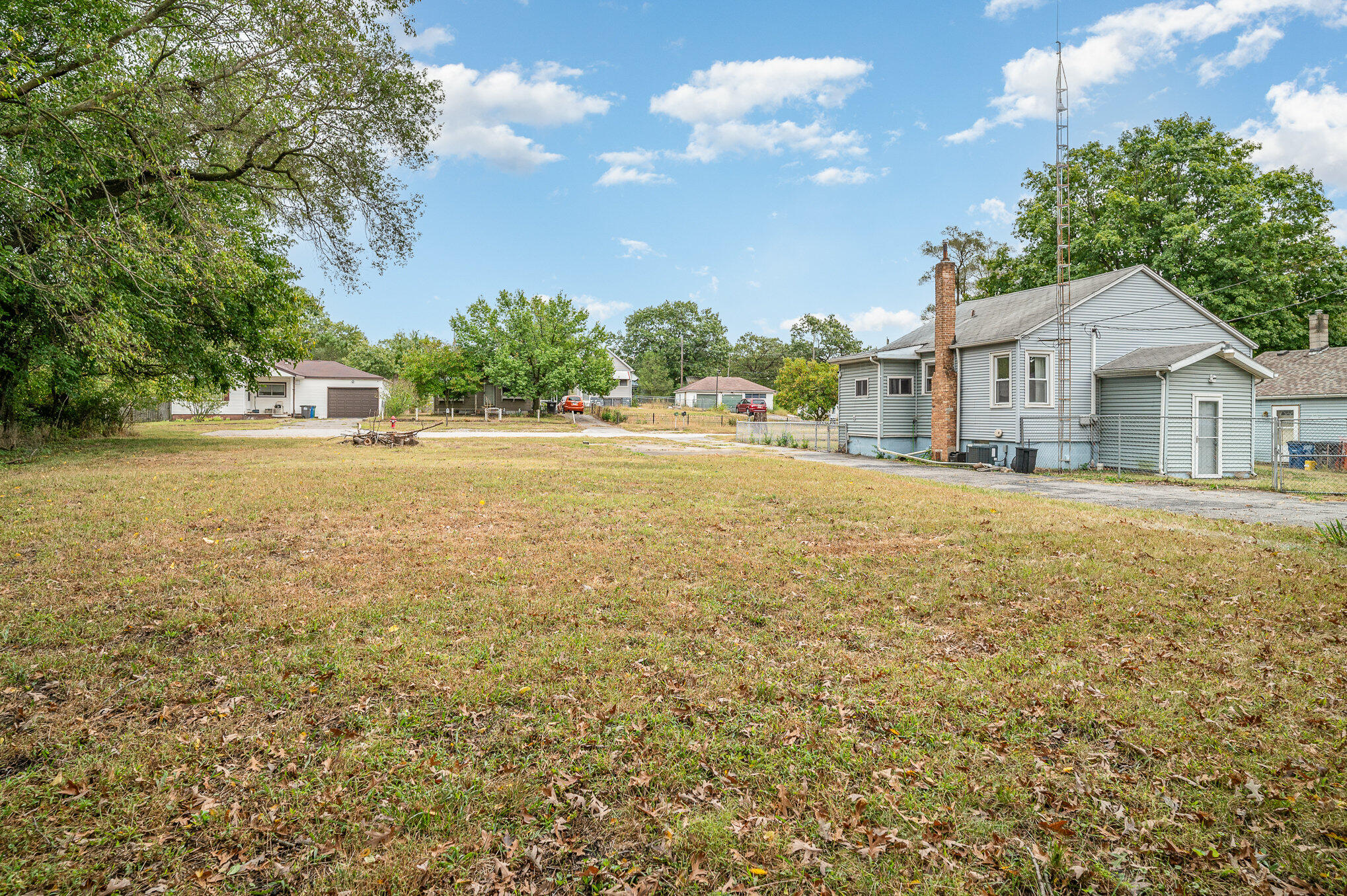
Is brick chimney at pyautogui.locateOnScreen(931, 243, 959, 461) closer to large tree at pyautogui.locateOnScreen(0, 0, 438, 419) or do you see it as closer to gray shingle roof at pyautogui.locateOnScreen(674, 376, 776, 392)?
large tree at pyautogui.locateOnScreen(0, 0, 438, 419)

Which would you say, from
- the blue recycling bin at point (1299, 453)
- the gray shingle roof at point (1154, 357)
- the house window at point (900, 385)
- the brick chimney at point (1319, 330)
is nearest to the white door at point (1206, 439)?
the gray shingle roof at point (1154, 357)

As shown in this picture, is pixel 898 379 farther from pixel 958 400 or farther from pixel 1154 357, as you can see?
pixel 1154 357

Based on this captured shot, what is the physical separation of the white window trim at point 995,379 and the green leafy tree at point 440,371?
3314 centimetres

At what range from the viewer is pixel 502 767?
10.5ft

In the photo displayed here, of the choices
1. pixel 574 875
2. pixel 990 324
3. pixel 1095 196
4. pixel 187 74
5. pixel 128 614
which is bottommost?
pixel 574 875

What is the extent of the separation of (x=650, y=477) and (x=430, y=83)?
982 cm

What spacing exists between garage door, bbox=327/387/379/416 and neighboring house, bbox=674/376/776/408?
33731mm

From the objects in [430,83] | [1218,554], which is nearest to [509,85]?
[430,83]

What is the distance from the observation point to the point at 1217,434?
18609mm

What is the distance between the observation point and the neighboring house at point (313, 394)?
4472 cm

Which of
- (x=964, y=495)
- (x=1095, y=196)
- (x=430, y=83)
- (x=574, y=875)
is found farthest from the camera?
(x=1095, y=196)

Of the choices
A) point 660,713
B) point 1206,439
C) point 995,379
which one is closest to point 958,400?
point 995,379

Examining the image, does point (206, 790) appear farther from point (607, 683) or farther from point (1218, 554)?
point (1218, 554)

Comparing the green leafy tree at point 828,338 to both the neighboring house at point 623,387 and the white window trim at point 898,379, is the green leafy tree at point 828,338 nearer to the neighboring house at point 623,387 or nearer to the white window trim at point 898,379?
the neighboring house at point 623,387
